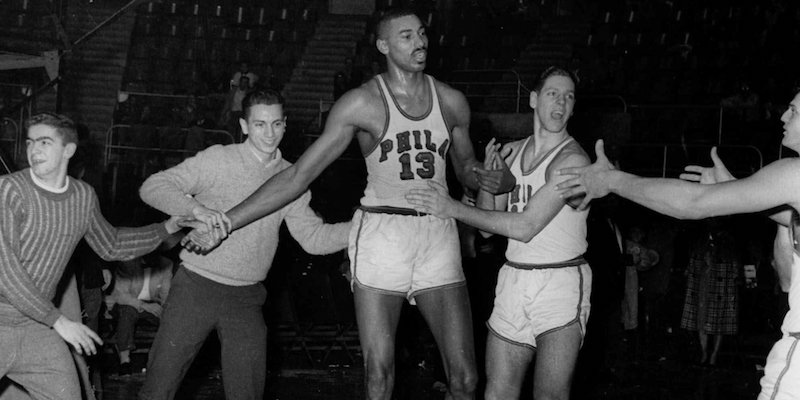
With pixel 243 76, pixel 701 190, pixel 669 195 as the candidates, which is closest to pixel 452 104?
pixel 669 195

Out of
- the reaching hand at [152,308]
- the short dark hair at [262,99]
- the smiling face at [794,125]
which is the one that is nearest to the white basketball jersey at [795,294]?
the smiling face at [794,125]

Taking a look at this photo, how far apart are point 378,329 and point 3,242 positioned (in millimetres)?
1864

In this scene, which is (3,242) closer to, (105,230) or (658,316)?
(105,230)

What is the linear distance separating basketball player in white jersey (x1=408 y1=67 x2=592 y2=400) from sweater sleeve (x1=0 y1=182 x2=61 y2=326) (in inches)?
72.5

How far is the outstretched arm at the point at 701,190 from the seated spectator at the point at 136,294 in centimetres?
556

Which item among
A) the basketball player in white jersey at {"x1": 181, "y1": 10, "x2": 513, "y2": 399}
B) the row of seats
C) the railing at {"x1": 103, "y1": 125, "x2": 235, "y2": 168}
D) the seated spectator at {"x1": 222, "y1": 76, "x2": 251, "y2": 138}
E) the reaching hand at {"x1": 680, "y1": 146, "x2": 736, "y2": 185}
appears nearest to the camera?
the reaching hand at {"x1": 680, "y1": 146, "x2": 736, "y2": 185}

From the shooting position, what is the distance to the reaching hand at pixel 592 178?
4270mm

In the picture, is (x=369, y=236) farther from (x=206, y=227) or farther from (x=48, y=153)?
(x=48, y=153)

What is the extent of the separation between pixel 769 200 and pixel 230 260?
116 inches

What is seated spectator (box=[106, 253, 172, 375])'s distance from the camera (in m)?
8.73

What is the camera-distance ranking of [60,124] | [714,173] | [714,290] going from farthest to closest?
[714,290] < [60,124] < [714,173]

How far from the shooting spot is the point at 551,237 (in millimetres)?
5031

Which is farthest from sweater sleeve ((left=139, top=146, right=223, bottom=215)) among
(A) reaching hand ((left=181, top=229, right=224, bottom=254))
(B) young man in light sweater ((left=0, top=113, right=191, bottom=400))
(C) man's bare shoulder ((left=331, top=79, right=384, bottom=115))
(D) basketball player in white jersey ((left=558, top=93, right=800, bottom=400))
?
(D) basketball player in white jersey ((left=558, top=93, right=800, bottom=400))

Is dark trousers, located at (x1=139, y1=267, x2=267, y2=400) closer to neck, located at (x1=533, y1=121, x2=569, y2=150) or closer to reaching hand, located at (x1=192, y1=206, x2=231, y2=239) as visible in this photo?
reaching hand, located at (x1=192, y1=206, x2=231, y2=239)
